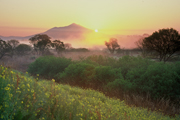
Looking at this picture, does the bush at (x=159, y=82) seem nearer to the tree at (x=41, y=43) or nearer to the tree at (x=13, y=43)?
the tree at (x=41, y=43)

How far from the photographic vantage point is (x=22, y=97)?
13.7ft

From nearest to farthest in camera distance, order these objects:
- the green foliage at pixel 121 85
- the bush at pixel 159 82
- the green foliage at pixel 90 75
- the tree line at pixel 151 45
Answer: the bush at pixel 159 82 → the green foliage at pixel 121 85 → the green foliage at pixel 90 75 → the tree line at pixel 151 45

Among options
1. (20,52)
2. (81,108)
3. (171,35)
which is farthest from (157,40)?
(20,52)

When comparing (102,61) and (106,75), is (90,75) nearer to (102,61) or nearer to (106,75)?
(106,75)

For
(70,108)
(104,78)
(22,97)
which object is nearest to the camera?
(22,97)

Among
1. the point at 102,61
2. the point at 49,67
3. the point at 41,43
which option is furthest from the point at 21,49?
the point at 102,61

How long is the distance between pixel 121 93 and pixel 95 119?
8.17 m

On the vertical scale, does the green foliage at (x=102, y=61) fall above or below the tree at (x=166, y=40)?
below

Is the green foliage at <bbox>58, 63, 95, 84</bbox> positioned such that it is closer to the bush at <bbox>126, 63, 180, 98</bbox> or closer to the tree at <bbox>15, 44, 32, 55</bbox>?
the bush at <bbox>126, 63, 180, 98</bbox>

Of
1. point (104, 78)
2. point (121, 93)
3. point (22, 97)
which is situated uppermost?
point (22, 97)

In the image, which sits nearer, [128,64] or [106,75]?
[106,75]

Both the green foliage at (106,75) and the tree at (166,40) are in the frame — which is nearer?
the green foliage at (106,75)

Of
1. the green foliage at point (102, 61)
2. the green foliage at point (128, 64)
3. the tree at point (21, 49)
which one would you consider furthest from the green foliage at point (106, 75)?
the tree at point (21, 49)

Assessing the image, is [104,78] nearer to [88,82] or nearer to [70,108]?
[88,82]
